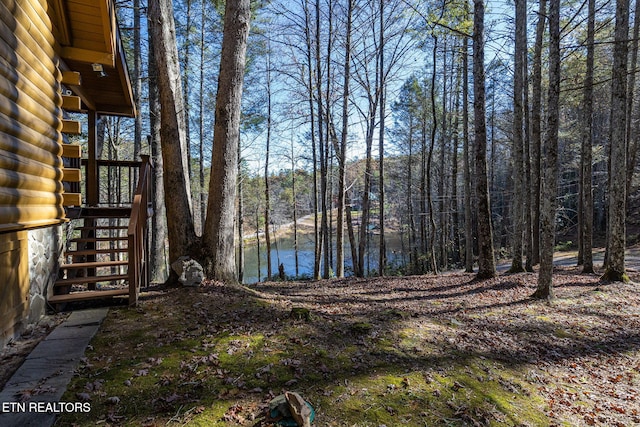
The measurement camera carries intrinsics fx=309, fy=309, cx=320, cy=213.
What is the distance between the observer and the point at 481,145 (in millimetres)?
7914

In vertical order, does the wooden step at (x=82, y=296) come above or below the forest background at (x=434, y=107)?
below

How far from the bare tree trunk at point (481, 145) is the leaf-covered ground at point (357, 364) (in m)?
2.60

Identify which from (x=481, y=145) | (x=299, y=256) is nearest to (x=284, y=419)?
(x=481, y=145)

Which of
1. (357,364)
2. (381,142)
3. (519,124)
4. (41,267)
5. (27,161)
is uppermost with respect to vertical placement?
(381,142)

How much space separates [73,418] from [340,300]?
184 inches

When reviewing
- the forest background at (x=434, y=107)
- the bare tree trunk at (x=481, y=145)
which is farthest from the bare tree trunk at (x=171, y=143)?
the bare tree trunk at (x=481, y=145)

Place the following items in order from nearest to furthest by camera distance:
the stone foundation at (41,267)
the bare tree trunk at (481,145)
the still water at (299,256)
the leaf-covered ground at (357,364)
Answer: the leaf-covered ground at (357,364)
the stone foundation at (41,267)
the bare tree trunk at (481,145)
the still water at (299,256)

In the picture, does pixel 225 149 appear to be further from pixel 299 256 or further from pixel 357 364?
pixel 299 256

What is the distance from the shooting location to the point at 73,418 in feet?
7.09

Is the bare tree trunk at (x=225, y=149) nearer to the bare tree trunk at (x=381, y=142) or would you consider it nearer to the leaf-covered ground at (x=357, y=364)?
the leaf-covered ground at (x=357, y=364)

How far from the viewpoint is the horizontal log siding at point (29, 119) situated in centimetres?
307

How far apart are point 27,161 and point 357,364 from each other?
4364 mm

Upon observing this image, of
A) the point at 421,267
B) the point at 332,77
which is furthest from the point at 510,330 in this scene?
the point at 421,267

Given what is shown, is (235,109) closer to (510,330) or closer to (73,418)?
(73,418)
